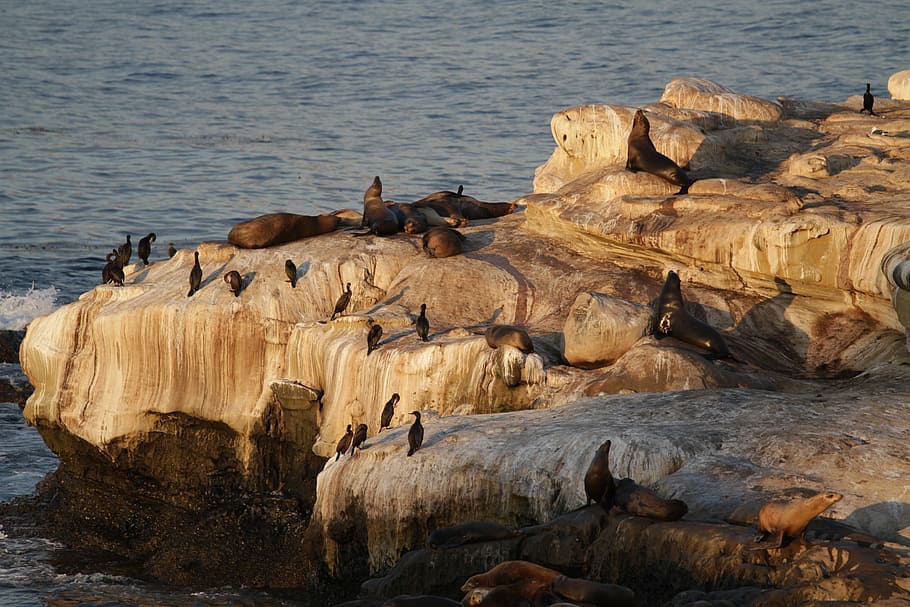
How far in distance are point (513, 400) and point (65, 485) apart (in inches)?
273

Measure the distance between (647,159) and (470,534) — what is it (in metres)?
7.52

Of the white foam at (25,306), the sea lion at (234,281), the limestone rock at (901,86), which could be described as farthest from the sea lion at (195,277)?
the limestone rock at (901,86)

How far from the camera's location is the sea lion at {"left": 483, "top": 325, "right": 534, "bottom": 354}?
14688 mm

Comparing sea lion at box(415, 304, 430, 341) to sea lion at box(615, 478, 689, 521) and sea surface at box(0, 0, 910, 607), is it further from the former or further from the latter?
sea lion at box(615, 478, 689, 521)

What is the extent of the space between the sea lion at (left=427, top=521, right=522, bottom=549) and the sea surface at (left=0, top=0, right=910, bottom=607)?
3.68 m

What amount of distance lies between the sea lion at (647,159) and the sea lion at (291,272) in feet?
14.7

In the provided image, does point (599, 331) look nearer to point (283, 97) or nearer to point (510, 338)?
point (510, 338)

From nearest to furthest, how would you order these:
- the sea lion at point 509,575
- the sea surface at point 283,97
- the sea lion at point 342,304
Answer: the sea lion at point 509,575 → the sea lion at point 342,304 → the sea surface at point 283,97

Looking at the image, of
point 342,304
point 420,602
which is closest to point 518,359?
point 342,304

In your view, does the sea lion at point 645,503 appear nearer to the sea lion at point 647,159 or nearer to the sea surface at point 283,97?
the sea surface at point 283,97

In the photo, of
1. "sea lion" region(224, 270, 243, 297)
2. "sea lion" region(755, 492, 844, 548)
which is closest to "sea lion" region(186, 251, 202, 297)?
"sea lion" region(224, 270, 243, 297)

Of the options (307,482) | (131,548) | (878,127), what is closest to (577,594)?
(307,482)

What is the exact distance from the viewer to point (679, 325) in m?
15.0

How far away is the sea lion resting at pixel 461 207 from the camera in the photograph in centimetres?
1947
